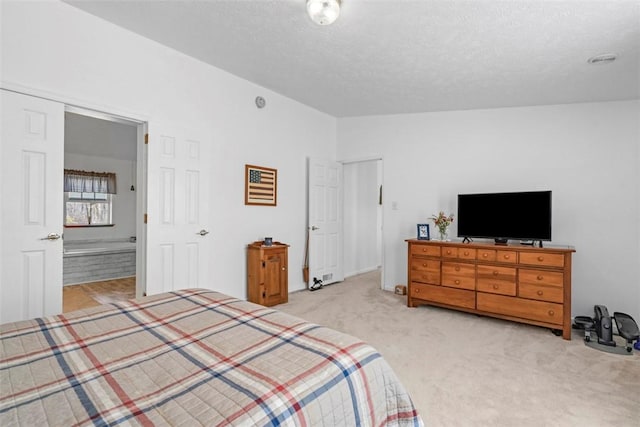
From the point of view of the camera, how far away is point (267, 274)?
384cm

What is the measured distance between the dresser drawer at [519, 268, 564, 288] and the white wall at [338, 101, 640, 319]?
2.48 feet

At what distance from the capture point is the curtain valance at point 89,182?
19.8 feet

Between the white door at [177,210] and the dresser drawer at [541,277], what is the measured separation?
3.31m

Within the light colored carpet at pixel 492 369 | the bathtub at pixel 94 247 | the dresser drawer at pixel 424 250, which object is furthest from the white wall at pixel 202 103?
the bathtub at pixel 94 247

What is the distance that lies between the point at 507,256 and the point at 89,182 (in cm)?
725

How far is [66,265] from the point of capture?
5.05 metres

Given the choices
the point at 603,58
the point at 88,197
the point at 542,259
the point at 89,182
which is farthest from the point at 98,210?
the point at 603,58

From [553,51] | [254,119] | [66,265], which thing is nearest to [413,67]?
[553,51]

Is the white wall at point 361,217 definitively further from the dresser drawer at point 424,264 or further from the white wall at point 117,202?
the white wall at point 117,202

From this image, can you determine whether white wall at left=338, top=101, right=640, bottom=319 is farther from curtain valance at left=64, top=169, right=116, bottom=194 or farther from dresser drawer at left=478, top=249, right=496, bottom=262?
curtain valance at left=64, top=169, right=116, bottom=194

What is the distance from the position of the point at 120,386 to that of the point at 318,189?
410 cm

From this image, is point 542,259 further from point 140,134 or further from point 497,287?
point 140,134

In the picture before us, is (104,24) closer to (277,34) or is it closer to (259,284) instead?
(277,34)

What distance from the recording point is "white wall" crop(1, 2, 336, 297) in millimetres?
2424
